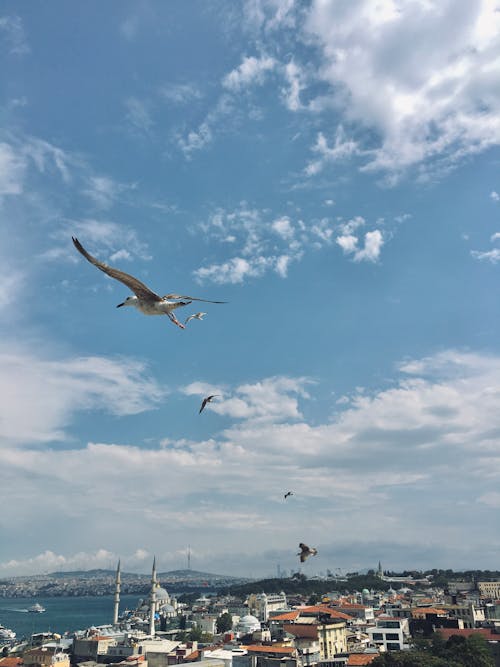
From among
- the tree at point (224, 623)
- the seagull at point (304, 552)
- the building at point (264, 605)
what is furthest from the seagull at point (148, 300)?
the building at point (264, 605)

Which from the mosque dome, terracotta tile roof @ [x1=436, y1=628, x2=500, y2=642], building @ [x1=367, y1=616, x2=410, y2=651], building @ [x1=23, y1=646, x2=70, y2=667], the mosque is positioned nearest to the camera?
building @ [x1=23, y1=646, x2=70, y2=667]

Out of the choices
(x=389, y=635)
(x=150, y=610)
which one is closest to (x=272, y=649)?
(x=389, y=635)

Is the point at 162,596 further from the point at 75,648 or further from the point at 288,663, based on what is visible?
the point at 288,663

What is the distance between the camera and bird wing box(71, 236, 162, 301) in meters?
5.55

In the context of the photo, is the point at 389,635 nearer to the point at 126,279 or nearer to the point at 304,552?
the point at 304,552

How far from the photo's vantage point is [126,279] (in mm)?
5879

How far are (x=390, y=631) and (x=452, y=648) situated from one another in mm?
10700

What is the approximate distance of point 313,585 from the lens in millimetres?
155000

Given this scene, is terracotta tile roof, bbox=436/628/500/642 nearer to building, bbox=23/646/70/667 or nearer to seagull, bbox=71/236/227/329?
building, bbox=23/646/70/667

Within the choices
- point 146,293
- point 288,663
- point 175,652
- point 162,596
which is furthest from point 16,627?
point 146,293

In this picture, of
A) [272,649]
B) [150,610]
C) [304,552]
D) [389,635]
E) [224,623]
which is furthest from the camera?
[224,623]

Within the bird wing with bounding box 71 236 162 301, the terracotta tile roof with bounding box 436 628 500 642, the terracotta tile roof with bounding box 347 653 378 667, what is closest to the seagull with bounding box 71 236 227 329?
the bird wing with bounding box 71 236 162 301

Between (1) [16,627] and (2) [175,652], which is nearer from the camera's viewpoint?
(2) [175,652]

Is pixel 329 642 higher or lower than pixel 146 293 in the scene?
lower
